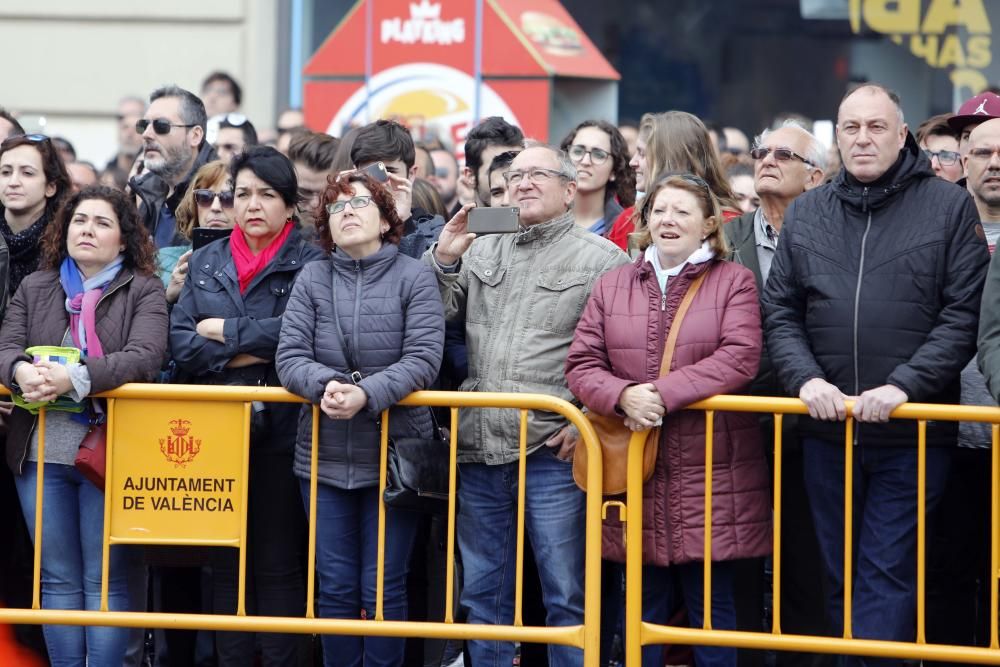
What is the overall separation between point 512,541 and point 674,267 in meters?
1.18

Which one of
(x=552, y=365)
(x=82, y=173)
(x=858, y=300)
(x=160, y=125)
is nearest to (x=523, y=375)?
(x=552, y=365)

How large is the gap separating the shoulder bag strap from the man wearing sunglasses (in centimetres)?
280

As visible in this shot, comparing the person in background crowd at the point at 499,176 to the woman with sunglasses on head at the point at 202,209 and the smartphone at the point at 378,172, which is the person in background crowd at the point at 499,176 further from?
the woman with sunglasses on head at the point at 202,209

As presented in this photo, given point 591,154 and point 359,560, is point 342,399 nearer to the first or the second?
point 359,560

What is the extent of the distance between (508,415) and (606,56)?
725 centimetres

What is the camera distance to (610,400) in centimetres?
533

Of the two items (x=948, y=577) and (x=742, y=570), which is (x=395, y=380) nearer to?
(x=742, y=570)

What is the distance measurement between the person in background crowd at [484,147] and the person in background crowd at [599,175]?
0.29 m

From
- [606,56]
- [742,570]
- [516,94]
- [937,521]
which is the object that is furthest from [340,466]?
[606,56]

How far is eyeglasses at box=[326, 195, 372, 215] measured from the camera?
5699 mm

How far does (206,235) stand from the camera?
6258mm

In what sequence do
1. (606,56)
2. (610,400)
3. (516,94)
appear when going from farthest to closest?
(606,56) → (516,94) → (610,400)

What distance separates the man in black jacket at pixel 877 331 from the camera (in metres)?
5.29

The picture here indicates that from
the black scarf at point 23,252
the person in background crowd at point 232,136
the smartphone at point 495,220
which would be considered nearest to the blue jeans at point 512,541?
the smartphone at point 495,220
